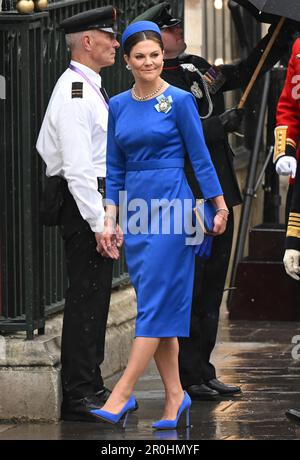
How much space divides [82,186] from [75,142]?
218mm

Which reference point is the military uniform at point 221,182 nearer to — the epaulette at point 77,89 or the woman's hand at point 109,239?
the epaulette at point 77,89

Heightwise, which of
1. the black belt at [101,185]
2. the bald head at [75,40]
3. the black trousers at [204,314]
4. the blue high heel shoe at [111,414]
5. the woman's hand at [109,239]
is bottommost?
the blue high heel shoe at [111,414]

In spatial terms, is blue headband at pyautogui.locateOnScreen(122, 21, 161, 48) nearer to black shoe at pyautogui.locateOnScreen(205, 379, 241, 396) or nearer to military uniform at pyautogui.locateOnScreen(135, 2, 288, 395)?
military uniform at pyautogui.locateOnScreen(135, 2, 288, 395)

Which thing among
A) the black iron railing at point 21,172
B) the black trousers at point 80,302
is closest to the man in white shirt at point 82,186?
the black trousers at point 80,302

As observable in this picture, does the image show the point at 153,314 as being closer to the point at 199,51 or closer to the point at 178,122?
the point at 178,122

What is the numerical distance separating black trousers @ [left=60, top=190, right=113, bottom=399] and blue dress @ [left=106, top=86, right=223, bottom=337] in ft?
1.48

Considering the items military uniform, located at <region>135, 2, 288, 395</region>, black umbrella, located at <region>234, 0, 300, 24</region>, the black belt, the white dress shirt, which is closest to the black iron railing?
the white dress shirt

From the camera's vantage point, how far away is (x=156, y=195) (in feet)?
26.3

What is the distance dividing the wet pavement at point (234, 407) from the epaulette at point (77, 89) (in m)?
1.63

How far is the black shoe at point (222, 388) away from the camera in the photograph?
9.12 m

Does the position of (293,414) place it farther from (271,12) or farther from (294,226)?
(271,12)

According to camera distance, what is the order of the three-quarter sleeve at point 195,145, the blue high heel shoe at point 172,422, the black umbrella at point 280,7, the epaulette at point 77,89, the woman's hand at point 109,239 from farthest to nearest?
1. the black umbrella at point 280,7
2. the epaulette at point 77,89
3. the woman's hand at point 109,239
4. the blue high heel shoe at point 172,422
5. the three-quarter sleeve at point 195,145

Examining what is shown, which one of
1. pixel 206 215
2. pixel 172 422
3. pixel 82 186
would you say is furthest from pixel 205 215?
pixel 172 422

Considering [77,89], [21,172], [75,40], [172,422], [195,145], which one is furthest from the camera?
[75,40]
